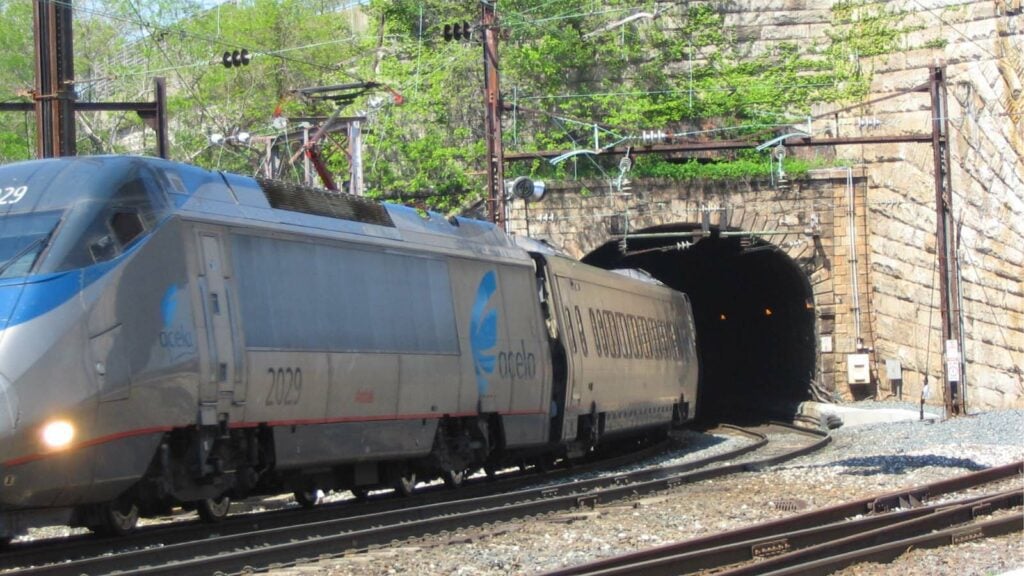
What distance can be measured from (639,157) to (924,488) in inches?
885

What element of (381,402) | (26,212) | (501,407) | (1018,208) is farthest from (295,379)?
(1018,208)

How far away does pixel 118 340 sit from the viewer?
1010 centimetres

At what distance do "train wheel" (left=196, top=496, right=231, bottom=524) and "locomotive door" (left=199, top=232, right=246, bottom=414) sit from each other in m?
1.21

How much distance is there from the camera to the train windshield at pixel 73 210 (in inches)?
394

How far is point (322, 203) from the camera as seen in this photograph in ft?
43.6

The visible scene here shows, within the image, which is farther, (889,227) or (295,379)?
(889,227)

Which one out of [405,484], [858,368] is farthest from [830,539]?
[858,368]

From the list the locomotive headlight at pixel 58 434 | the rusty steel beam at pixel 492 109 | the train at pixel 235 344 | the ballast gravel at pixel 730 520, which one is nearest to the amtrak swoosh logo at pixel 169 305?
the train at pixel 235 344

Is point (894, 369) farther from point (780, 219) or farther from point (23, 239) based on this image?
point (23, 239)

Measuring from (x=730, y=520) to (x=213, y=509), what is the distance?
16.0 ft

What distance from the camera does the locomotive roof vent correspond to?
12.6 meters

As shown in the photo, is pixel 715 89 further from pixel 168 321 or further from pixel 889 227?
pixel 168 321

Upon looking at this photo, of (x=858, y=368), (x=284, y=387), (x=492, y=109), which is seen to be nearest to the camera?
(x=284, y=387)

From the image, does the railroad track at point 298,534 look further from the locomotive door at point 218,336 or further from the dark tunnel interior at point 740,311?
the dark tunnel interior at point 740,311
